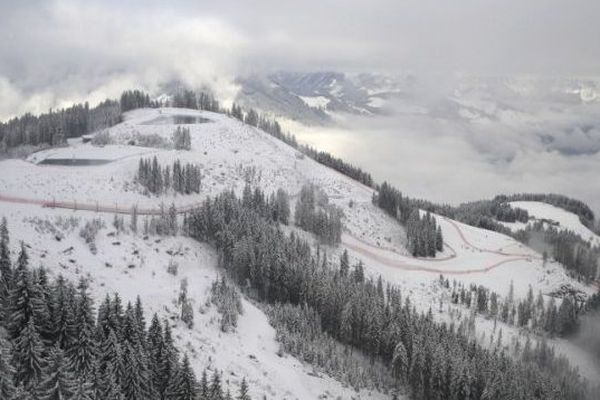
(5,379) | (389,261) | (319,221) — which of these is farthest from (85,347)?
(389,261)

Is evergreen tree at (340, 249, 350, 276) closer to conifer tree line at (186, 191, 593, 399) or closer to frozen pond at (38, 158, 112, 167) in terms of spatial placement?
conifer tree line at (186, 191, 593, 399)

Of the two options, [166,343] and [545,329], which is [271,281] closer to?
[166,343]

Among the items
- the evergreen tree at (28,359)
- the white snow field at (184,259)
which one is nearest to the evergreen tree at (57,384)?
the evergreen tree at (28,359)

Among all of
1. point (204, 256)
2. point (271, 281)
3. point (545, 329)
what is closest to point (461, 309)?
point (545, 329)

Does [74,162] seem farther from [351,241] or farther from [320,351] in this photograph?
[320,351]

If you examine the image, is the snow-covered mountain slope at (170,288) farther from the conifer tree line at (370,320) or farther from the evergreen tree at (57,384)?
the evergreen tree at (57,384)

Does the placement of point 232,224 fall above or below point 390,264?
above
